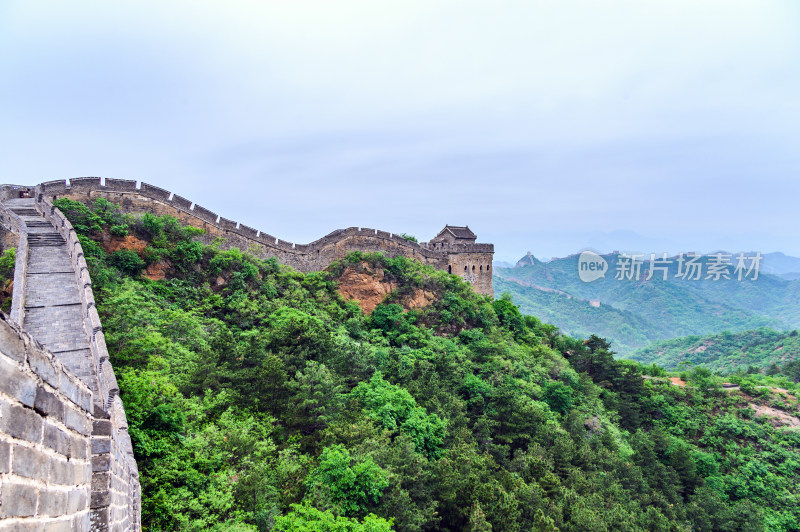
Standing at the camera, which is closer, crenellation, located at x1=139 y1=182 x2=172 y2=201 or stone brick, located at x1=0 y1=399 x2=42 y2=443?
stone brick, located at x1=0 y1=399 x2=42 y2=443

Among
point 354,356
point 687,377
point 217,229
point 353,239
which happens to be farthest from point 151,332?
point 687,377

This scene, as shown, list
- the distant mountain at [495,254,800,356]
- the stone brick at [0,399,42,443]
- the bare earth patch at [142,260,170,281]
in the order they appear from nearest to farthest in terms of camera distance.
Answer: the stone brick at [0,399,42,443]
the bare earth patch at [142,260,170,281]
the distant mountain at [495,254,800,356]

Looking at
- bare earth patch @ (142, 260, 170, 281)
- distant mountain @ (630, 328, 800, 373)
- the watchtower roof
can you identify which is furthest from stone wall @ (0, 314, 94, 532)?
distant mountain @ (630, 328, 800, 373)

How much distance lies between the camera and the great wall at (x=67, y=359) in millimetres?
2375

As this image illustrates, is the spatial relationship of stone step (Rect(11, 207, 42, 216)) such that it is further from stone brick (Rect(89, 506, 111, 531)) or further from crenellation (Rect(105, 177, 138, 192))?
stone brick (Rect(89, 506, 111, 531))

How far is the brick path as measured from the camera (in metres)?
10.9

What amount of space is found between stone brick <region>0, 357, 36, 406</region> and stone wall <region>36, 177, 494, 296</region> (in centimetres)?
2362

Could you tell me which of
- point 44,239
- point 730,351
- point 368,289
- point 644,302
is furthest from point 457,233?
point 644,302

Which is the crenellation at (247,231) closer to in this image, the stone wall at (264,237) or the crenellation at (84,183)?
the stone wall at (264,237)

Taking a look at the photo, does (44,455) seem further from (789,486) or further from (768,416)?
(768,416)

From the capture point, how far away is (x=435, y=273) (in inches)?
1221

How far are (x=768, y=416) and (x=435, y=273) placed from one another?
28637 mm

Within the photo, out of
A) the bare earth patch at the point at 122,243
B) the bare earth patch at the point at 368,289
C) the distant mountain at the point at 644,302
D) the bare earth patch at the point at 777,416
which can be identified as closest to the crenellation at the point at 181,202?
the bare earth patch at the point at 122,243

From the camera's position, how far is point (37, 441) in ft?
8.41
